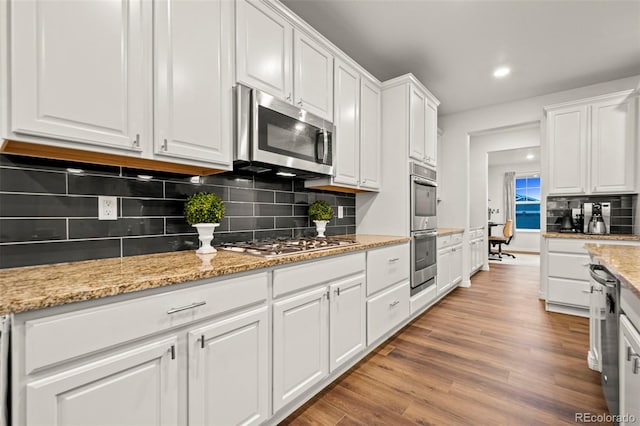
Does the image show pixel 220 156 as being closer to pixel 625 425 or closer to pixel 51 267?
pixel 51 267

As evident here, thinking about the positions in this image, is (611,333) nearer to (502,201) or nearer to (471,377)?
(471,377)

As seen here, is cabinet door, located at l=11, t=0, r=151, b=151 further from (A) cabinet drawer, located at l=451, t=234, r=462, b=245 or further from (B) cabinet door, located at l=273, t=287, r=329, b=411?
(A) cabinet drawer, located at l=451, t=234, r=462, b=245

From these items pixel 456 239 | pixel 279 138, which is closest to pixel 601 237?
pixel 456 239

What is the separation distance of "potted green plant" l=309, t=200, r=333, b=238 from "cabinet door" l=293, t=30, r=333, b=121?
0.74 m

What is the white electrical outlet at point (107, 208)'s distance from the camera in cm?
147

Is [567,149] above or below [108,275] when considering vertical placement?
above

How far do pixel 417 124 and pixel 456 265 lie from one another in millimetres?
2178

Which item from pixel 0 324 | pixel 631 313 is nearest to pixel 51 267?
pixel 0 324

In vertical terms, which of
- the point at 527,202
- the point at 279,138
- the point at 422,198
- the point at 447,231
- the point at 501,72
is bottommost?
the point at 447,231

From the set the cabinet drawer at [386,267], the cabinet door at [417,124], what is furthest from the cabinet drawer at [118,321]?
the cabinet door at [417,124]

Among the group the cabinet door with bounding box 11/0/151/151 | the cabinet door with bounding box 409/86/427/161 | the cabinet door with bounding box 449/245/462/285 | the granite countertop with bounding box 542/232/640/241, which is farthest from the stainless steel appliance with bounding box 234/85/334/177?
the granite countertop with bounding box 542/232/640/241

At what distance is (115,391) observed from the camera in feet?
3.17

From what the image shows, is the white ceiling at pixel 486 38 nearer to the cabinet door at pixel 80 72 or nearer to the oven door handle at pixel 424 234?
the cabinet door at pixel 80 72

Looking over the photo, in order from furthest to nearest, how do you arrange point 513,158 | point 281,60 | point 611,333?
point 513,158
point 281,60
point 611,333
